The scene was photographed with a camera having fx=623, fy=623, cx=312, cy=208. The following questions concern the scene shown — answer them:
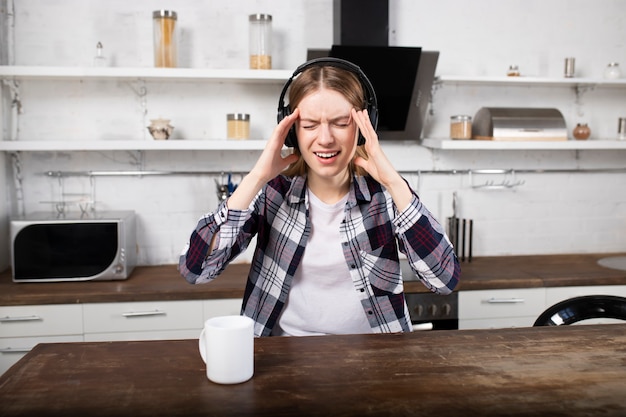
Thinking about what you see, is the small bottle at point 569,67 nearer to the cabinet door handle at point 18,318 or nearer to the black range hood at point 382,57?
the black range hood at point 382,57

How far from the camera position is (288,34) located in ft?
11.2

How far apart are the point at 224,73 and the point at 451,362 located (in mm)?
2156

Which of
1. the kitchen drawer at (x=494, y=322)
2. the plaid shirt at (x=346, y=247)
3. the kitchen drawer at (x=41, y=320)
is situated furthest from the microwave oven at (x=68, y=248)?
the kitchen drawer at (x=494, y=322)

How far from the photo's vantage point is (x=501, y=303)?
3053 millimetres

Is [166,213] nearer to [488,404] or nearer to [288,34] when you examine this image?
[288,34]

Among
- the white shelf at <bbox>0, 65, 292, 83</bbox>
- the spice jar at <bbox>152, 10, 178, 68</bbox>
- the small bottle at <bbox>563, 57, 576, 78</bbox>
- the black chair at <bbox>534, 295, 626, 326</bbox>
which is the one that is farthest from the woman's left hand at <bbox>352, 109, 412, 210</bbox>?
the small bottle at <bbox>563, 57, 576, 78</bbox>

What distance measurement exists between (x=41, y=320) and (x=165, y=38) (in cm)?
148

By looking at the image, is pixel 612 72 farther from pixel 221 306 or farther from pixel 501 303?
pixel 221 306

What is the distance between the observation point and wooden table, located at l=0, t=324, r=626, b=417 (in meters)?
1.13

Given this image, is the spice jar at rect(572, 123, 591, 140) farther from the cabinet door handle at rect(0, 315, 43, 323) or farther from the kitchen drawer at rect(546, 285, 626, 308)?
the cabinet door handle at rect(0, 315, 43, 323)

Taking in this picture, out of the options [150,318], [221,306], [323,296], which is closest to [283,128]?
[323,296]

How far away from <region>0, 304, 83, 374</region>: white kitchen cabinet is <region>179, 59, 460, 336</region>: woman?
1315 mm

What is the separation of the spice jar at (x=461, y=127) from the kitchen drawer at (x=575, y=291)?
2.99ft

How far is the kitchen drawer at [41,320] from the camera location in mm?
2754
